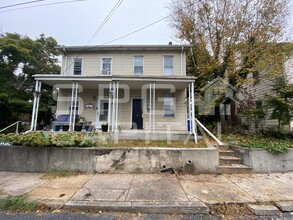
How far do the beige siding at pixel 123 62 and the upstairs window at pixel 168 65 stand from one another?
0.23 metres

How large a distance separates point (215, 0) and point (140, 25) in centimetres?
470

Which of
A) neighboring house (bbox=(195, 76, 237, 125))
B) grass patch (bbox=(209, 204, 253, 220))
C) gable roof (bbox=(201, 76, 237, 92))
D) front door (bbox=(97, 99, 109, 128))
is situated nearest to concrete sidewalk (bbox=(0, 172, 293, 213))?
grass patch (bbox=(209, 204, 253, 220))

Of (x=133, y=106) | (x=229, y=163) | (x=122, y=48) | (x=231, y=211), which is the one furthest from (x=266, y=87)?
(x=231, y=211)

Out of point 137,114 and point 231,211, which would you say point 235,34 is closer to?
point 137,114

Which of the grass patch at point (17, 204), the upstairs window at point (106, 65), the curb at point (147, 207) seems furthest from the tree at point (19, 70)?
the curb at point (147, 207)

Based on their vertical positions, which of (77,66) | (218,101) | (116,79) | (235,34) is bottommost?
(218,101)

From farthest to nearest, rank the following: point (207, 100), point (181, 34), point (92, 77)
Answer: point (181, 34)
point (207, 100)
point (92, 77)

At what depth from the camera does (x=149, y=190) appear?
12.0 ft

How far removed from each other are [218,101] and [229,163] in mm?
5304

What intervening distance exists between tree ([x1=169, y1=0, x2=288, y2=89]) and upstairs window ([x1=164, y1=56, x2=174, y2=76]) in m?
1.79

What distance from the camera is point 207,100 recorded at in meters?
9.69

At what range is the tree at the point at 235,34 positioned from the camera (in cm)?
833

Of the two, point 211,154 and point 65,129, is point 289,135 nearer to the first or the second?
point 211,154

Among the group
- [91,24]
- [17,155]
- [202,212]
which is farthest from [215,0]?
[17,155]
